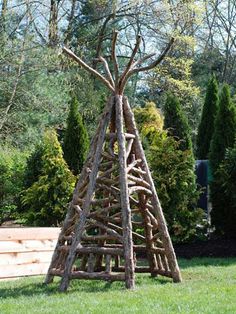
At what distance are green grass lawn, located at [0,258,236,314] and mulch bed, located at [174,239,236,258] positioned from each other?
2677mm

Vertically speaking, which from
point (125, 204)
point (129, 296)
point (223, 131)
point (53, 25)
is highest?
point (53, 25)

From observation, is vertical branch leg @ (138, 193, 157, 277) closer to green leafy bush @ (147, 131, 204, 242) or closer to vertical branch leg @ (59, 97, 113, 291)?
vertical branch leg @ (59, 97, 113, 291)

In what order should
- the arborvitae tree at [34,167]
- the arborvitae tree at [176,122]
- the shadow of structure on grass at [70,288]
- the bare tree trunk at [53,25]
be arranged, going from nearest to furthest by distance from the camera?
1. the shadow of structure on grass at [70,288]
2. the arborvitae tree at [34,167]
3. the arborvitae tree at [176,122]
4. the bare tree trunk at [53,25]

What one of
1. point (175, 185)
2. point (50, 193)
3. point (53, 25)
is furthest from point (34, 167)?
point (53, 25)

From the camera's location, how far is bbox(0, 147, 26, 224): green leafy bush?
13353 millimetres

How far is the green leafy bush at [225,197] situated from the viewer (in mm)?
11375

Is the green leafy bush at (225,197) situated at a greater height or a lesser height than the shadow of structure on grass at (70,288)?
greater

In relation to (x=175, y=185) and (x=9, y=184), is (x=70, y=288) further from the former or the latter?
(x=9, y=184)

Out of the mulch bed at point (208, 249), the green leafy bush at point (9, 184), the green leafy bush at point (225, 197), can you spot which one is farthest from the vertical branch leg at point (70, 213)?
the green leafy bush at point (9, 184)

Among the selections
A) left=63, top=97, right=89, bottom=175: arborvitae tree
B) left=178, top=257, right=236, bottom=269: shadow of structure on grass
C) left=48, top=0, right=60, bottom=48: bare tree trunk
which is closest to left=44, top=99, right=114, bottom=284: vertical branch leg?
left=178, top=257, right=236, bottom=269: shadow of structure on grass

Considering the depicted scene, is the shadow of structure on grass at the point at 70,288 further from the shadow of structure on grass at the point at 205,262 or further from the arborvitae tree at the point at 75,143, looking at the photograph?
the arborvitae tree at the point at 75,143

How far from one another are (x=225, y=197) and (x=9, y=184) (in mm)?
5116

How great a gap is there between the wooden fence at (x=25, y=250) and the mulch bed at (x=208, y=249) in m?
3.19

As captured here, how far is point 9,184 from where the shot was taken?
527 inches
